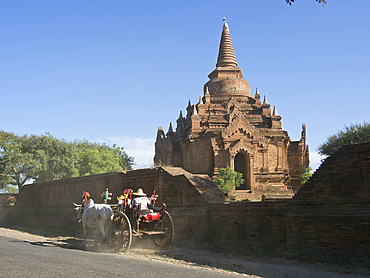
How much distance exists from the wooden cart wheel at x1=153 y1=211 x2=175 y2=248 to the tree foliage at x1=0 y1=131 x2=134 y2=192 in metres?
24.4

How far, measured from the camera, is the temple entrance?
67.7 ft

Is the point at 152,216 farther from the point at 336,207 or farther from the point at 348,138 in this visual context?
the point at 348,138

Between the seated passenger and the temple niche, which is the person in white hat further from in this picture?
the temple niche

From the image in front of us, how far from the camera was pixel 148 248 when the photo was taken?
9.91 meters

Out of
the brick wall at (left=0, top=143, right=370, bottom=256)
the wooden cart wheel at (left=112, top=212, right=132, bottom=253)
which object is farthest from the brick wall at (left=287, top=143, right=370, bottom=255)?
the wooden cart wheel at (left=112, top=212, right=132, bottom=253)

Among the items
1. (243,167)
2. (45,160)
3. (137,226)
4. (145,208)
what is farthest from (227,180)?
(45,160)

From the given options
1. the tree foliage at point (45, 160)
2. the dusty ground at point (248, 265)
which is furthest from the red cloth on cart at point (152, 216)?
the tree foliage at point (45, 160)

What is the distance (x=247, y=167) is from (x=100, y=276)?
1596cm

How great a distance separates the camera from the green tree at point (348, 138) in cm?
2714

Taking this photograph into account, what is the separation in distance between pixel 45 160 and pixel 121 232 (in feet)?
91.0

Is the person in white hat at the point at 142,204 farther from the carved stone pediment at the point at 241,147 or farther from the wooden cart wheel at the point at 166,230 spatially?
the carved stone pediment at the point at 241,147

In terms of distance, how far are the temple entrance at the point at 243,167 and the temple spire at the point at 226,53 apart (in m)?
8.01

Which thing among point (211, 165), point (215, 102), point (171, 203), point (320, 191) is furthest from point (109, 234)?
point (215, 102)

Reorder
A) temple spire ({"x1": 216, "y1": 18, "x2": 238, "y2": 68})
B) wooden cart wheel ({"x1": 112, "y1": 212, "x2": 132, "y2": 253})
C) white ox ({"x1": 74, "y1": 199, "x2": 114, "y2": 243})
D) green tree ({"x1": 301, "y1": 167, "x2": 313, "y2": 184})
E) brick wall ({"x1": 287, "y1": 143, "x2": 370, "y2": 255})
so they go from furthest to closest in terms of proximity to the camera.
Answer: temple spire ({"x1": 216, "y1": 18, "x2": 238, "y2": 68}) → green tree ({"x1": 301, "y1": 167, "x2": 313, "y2": 184}) → white ox ({"x1": 74, "y1": 199, "x2": 114, "y2": 243}) → wooden cart wheel ({"x1": 112, "y1": 212, "x2": 132, "y2": 253}) → brick wall ({"x1": 287, "y1": 143, "x2": 370, "y2": 255})
